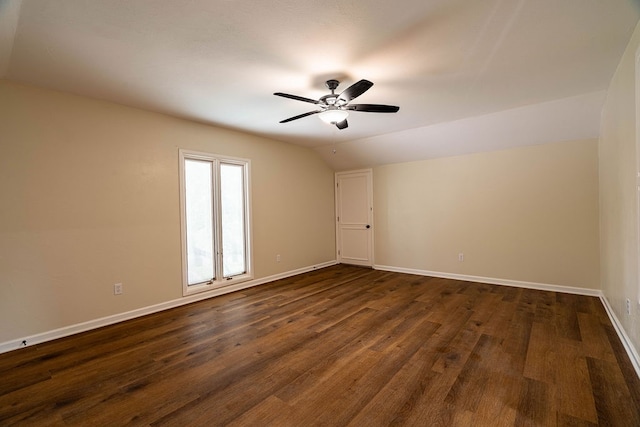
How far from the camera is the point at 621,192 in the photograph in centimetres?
251

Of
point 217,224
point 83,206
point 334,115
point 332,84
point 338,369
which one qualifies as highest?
point 332,84

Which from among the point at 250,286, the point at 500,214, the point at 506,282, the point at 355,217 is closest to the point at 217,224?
the point at 250,286

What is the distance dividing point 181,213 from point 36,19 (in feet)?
7.81

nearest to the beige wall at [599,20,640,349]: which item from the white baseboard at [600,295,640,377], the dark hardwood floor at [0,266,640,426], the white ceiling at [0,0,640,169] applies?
the white baseboard at [600,295,640,377]

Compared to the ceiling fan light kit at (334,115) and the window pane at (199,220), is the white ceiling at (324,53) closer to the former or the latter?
A: the ceiling fan light kit at (334,115)

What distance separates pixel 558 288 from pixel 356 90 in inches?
163

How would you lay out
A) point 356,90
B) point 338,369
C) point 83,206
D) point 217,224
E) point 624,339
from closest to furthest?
point 338,369 < point 356,90 < point 624,339 < point 83,206 < point 217,224

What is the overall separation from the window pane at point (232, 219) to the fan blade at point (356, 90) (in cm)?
253

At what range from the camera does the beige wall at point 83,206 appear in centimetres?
266

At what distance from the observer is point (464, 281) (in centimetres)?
476

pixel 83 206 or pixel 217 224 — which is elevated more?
pixel 83 206

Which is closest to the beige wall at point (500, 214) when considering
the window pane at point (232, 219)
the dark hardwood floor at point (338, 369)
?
the dark hardwood floor at point (338, 369)

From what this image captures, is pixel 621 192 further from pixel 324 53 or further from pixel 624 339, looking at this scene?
Answer: pixel 324 53

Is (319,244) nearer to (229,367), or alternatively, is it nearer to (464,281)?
(464,281)
